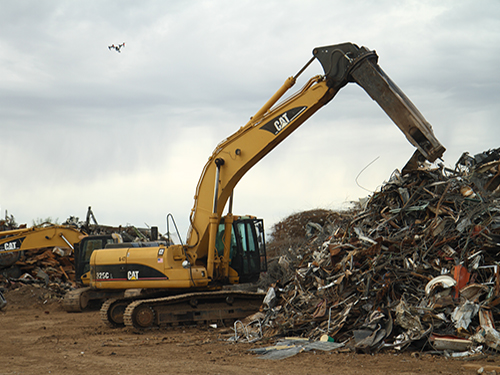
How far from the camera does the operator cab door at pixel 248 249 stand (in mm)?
11727

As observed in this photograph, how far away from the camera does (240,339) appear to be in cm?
963

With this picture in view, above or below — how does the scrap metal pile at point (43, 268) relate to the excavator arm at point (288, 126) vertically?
below

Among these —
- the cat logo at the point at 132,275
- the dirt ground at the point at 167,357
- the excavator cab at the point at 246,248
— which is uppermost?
the excavator cab at the point at 246,248

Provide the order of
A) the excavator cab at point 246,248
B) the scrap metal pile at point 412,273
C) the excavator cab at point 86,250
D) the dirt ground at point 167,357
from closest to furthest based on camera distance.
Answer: the dirt ground at point 167,357 → the scrap metal pile at point 412,273 → the excavator cab at point 246,248 → the excavator cab at point 86,250

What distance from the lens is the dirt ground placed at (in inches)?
276

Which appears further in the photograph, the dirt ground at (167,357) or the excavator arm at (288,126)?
the excavator arm at (288,126)

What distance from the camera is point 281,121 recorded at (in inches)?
411

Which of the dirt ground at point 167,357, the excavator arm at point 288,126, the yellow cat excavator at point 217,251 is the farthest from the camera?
the yellow cat excavator at point 217,251

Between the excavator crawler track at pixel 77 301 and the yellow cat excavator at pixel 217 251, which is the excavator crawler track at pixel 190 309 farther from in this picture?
the excavator crawler track at pixel 77 301

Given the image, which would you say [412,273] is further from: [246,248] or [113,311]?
[113,311]

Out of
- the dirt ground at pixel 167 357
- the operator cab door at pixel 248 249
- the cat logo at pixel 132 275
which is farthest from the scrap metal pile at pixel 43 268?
the operator cab door at pixel 248 249

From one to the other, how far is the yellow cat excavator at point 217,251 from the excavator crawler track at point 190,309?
0.07ft

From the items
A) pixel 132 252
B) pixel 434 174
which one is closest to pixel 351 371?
pixel 434 174

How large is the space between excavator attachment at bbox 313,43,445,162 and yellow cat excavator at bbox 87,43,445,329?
0.02m
